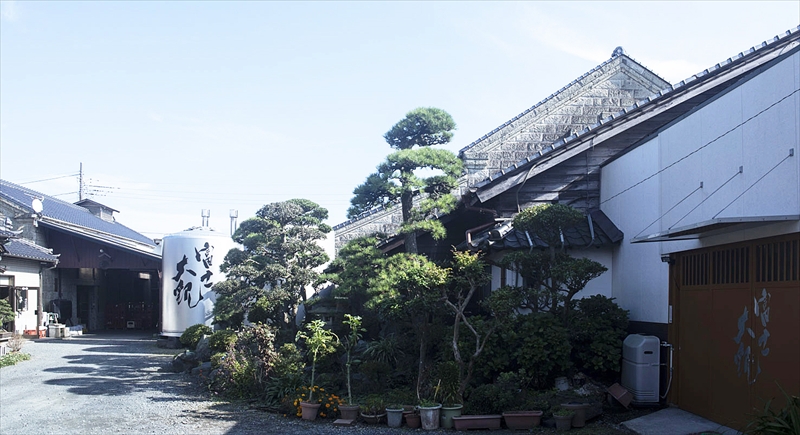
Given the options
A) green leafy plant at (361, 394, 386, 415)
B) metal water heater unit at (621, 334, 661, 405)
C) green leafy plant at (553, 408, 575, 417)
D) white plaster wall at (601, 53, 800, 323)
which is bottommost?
green leafy plant at (361, 394, 386, 415)

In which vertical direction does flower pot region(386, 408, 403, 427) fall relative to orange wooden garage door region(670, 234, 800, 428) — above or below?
below

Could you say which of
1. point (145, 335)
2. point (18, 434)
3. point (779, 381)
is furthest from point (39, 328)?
point (779, 381)

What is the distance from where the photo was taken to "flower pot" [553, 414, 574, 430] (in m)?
9.60

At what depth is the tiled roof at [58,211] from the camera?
2717cm

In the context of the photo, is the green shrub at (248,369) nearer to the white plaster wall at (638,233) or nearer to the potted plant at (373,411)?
the potted plant at (373,411)

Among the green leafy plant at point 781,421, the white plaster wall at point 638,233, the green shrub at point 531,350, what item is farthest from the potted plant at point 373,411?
the green leafy plant at point 781,421

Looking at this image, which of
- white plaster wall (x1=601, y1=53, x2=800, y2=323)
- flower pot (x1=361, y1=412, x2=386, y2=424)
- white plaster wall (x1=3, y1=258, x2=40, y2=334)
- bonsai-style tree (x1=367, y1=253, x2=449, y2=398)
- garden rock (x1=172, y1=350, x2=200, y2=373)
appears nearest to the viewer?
white plaster wall (x1=601, y1=53, x2=800, y2=323)

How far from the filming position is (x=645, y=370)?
1050cm

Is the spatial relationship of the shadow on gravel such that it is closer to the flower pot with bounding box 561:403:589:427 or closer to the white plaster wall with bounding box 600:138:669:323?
the flower pot with bounding box 561:403:589:427

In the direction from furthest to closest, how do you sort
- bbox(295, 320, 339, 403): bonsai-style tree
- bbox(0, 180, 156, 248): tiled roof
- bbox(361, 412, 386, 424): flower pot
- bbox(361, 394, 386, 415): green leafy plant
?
bbox(0, 180, 156, 248): tiled roof < bbox(295, 320, 339, 403): bonsai-style tree < bbox(361, 394, 386, 415): green leafy plant < bbox(361, 412, 386, 424): flower pot

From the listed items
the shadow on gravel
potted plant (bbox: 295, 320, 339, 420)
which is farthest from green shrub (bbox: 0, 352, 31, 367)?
potted plant (bbox: 295, 320, 339, 420)

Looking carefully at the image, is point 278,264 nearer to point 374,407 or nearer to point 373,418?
point 374,407

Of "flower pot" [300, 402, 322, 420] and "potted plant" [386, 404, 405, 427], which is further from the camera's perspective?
"flower pot" [300, 402, 322, 420]

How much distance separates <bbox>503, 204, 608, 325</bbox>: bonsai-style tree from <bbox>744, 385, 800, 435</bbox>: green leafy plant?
3921 mm
